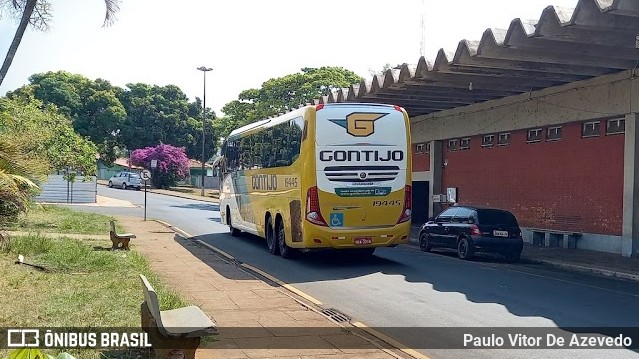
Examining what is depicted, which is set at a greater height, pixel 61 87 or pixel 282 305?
pixel 61 87

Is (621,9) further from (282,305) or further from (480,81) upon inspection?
(282,305)

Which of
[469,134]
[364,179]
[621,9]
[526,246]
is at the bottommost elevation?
[526,246]

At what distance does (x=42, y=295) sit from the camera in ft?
29.5

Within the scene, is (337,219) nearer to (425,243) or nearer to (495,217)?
(495,217)

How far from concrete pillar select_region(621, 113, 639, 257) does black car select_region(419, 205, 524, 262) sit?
10.1ft

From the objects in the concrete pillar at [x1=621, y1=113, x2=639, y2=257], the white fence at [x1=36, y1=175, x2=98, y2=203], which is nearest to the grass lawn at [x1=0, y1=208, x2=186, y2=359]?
the concrete pillar at [x1=621, y1=113, x2=639, y2=257]

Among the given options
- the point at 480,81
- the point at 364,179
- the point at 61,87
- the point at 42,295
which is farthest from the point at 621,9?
the point at 61,87

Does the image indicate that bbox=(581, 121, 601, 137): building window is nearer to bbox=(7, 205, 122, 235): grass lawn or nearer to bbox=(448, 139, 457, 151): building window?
bbox=(448, 139, 457, 151): building window

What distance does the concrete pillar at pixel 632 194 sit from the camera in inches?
684

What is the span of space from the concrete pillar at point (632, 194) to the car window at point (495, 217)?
3244 mm

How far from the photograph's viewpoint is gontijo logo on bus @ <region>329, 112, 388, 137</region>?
1406 centimetres

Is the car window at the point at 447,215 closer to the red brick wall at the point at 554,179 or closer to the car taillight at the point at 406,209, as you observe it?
the car taillight at the point at 406,209

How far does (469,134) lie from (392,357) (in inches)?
776

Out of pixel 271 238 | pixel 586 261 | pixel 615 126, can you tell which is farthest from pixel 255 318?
pixel 615 126
